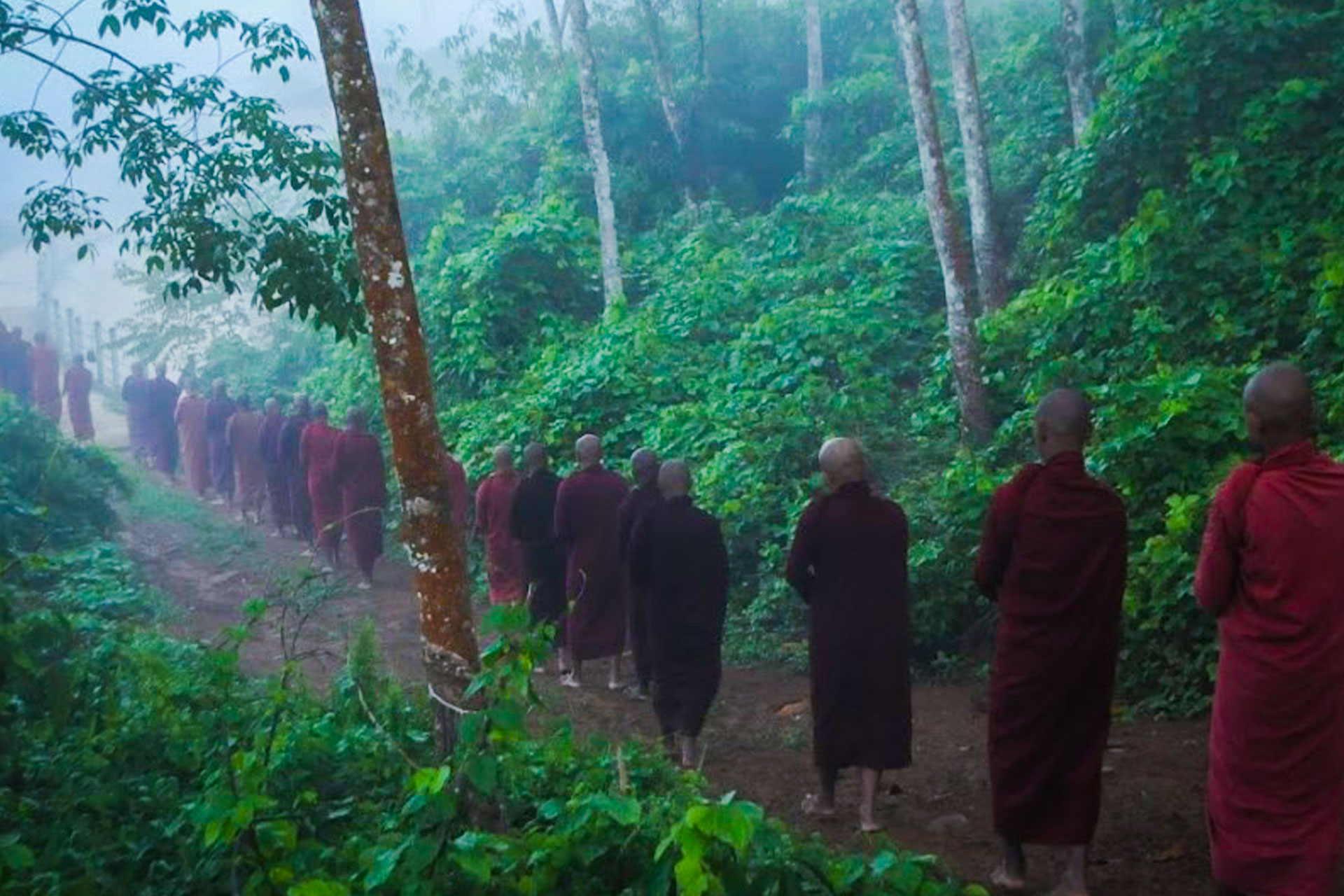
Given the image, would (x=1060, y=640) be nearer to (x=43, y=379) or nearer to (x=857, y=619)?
(x=857, y=619)

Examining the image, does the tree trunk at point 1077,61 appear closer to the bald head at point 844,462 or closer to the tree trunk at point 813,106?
the tree trunk at point 813,106

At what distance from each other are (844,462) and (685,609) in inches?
76.2

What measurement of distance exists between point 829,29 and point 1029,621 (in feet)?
68.0

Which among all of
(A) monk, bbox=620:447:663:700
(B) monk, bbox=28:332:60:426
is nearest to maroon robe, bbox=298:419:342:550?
(A) monk, bbox=620:447:663:700

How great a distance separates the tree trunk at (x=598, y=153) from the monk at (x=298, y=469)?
430cm

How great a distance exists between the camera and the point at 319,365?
84.1ft

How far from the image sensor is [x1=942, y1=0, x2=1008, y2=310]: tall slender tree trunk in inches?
506

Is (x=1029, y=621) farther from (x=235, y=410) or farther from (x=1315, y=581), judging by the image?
(x=235, y=410)

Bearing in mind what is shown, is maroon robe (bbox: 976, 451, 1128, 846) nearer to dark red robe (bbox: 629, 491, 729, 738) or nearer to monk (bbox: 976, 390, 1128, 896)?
monk (bbox: 976, 390, 1128, 896)

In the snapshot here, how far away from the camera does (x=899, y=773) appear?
7449 millimetres

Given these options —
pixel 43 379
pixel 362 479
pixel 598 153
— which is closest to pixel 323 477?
pixel 362 479

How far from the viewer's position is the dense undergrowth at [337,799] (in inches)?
150

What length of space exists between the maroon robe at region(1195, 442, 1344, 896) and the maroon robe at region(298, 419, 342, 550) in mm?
11629

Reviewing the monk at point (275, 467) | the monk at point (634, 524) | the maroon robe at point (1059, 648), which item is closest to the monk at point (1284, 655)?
the maroon robe at point (1059, 648)
